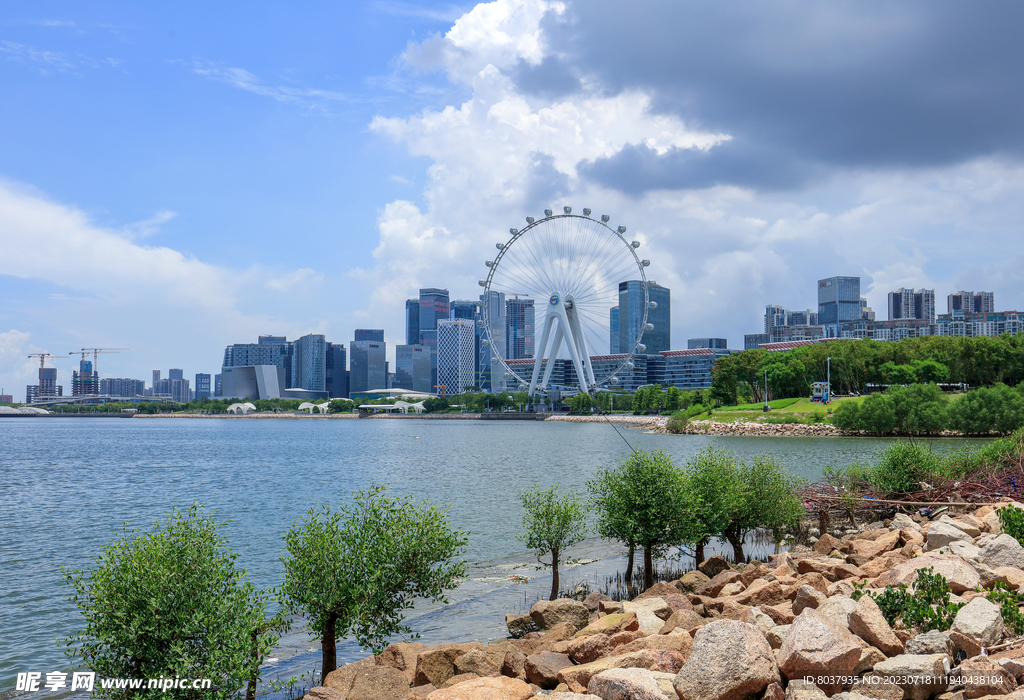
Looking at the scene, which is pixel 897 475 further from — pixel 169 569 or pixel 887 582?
pixel 169 569

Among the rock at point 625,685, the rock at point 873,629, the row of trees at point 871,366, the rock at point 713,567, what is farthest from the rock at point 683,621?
the row of trees at point 871,366

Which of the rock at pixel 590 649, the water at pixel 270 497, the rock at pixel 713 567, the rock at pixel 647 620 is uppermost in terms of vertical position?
the rock at pixel 590 649

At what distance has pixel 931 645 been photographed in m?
9.98

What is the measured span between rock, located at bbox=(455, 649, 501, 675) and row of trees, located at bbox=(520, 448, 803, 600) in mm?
8018

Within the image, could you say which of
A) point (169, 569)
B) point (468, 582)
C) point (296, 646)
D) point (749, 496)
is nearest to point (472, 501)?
point (468, 582)

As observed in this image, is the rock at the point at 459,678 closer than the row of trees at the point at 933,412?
Yes

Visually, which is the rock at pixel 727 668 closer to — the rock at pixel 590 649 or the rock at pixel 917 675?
the rock at pixel 917 675

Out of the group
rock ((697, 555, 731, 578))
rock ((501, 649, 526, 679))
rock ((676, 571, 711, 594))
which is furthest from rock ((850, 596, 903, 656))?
rock ((697, 555, 731, 578))

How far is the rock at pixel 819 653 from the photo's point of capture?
372 inches

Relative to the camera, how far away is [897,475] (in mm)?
28953

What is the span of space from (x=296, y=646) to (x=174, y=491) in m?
38.2

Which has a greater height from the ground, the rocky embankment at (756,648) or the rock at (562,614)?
the rocky embankment at (756,648)

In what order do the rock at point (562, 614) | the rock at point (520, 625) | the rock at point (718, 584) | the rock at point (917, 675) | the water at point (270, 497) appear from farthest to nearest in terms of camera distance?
1. the water at point (270, 497)
2. the rock at point (718, 584)
3. the rock at point (520, 625)
4. the rock at point (562, 614)
5. the rock at point (917, 675)

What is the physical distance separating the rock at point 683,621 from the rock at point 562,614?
3.00 metres
